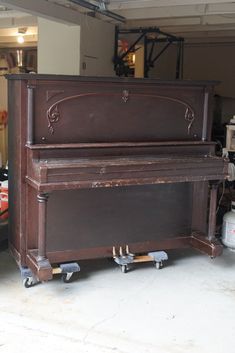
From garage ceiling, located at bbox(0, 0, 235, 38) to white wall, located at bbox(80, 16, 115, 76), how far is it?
120mm

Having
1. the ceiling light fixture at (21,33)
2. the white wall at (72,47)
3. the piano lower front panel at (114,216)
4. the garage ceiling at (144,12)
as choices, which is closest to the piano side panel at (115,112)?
the piano lower front panel at (114,216)

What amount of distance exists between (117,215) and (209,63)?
20.2 feet

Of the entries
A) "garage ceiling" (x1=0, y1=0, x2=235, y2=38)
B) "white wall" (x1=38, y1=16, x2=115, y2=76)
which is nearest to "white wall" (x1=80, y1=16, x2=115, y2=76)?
"white wall" (x1=38, y1=16, x2=115, y2=76)

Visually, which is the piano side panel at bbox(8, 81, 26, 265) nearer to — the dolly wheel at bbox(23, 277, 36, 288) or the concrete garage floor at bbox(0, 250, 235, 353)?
the dolly wheel at bbox(23, 277, 36, 288)

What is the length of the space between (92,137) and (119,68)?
2.81 metres

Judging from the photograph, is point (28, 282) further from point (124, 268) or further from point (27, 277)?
point (124, 268)

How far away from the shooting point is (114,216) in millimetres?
3457

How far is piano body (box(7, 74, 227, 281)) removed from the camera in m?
3.07

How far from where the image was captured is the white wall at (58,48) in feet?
16.9

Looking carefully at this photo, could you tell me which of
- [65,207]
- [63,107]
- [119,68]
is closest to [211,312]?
[65,207]

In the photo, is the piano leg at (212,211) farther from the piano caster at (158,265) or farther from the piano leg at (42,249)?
the piano leg at (42,249)

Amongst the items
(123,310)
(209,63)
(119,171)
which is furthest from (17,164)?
(209,63)

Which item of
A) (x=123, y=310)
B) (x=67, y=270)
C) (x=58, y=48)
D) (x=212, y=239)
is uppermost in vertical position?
(x=58, y=48)

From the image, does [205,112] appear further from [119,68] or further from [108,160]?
[119,68]
